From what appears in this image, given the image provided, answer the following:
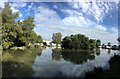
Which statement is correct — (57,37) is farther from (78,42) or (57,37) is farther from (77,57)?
(77,57)

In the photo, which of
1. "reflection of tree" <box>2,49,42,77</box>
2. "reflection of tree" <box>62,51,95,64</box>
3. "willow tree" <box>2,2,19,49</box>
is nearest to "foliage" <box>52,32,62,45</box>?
"willow tree" <box>2,2,19,49</box>

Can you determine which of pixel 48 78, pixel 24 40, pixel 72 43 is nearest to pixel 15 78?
pixel 48 78

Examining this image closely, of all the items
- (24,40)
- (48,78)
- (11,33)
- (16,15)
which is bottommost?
(48,78)

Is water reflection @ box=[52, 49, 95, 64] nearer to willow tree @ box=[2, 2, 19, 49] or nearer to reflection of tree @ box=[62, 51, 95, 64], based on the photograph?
reflection of tree @ box=[62, 51, 95, 64]

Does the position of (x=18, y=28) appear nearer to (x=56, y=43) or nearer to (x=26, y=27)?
(x=26, y=27)

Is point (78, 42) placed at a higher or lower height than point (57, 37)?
lower

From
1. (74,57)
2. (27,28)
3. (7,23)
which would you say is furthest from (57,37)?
(74,57)

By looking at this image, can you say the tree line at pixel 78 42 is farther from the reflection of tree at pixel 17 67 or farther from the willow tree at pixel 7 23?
the reflection of tree at pixel 17 67

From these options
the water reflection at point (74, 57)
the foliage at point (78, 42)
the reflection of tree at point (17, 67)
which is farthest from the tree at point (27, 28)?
the reflection of tree at point (17, 67)

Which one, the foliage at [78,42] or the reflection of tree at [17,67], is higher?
the foliage at [78,42]

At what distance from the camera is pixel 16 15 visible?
34844 mm

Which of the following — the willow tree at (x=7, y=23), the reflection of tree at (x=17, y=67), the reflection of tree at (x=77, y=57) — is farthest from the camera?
the willow tree at (x=7, y=23)

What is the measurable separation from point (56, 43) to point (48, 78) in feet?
294

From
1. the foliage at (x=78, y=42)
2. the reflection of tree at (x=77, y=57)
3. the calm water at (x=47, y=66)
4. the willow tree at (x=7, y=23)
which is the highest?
the willow tree at (x=7, y=23)
